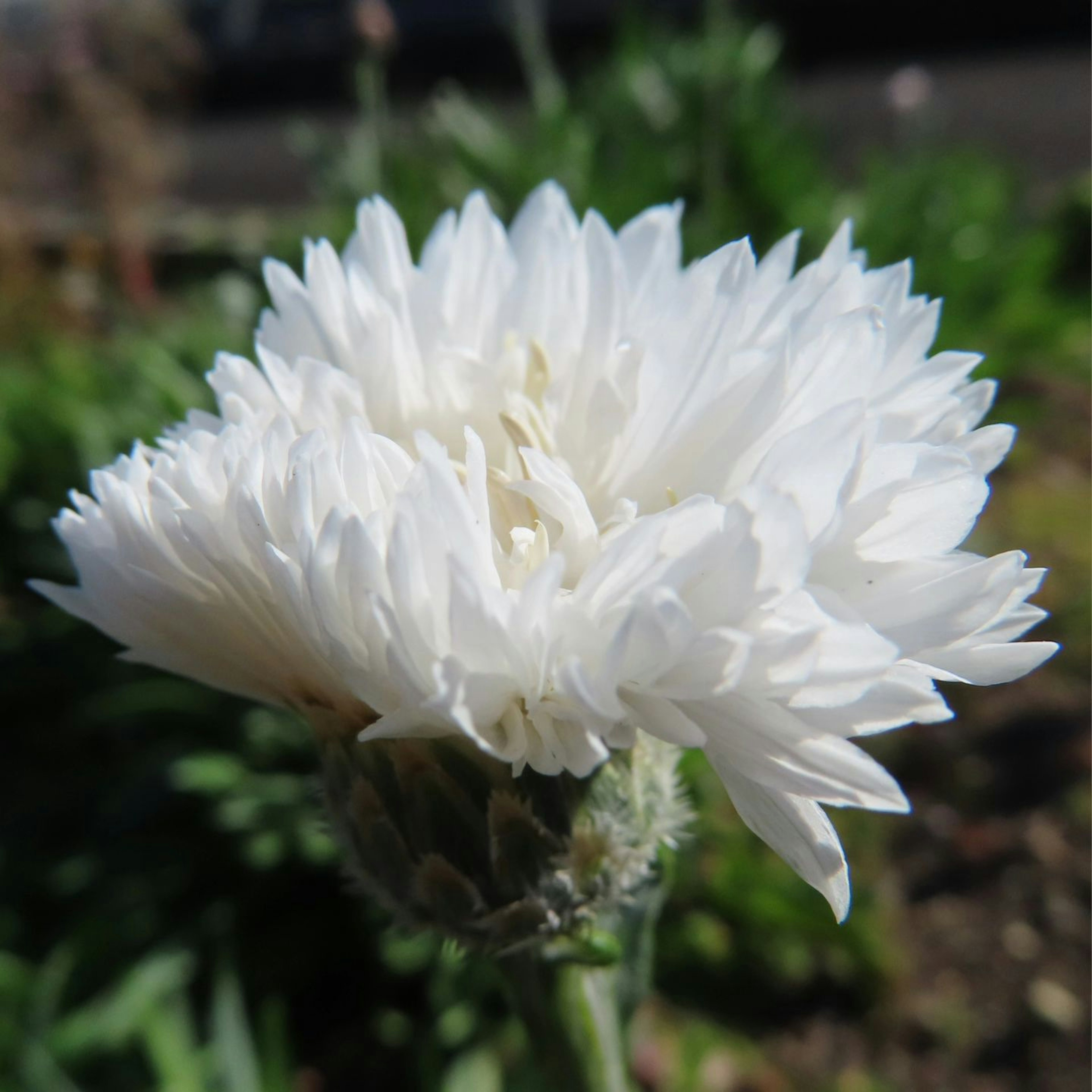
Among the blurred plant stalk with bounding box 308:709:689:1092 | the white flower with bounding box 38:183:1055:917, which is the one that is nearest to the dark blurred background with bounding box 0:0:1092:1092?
the blurred plant stalk with bounding box 308:709:689:1092

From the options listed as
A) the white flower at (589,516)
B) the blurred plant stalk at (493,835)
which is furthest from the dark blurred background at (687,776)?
the white flower at (589,516)

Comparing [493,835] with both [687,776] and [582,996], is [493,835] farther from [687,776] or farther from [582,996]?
[687,776]

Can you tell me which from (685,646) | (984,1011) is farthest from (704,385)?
(984,1011)

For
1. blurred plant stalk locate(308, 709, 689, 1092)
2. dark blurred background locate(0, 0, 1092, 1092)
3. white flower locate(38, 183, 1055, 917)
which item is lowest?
dark blurred background locate(0, 0, 1092, 1092)

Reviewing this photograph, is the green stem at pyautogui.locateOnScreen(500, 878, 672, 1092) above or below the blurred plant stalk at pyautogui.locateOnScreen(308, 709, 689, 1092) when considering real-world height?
below

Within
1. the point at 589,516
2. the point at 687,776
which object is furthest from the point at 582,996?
the point at 687,776

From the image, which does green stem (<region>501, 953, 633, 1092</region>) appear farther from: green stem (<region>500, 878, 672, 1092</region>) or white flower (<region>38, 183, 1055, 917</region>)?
white flower (<region>38, 183, 1055, 917</region>)

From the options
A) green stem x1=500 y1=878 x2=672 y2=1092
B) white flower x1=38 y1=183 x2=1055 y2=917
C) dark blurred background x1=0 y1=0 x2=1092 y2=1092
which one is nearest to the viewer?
white flower x1=38 y1=183 x2=1055 y2=917
